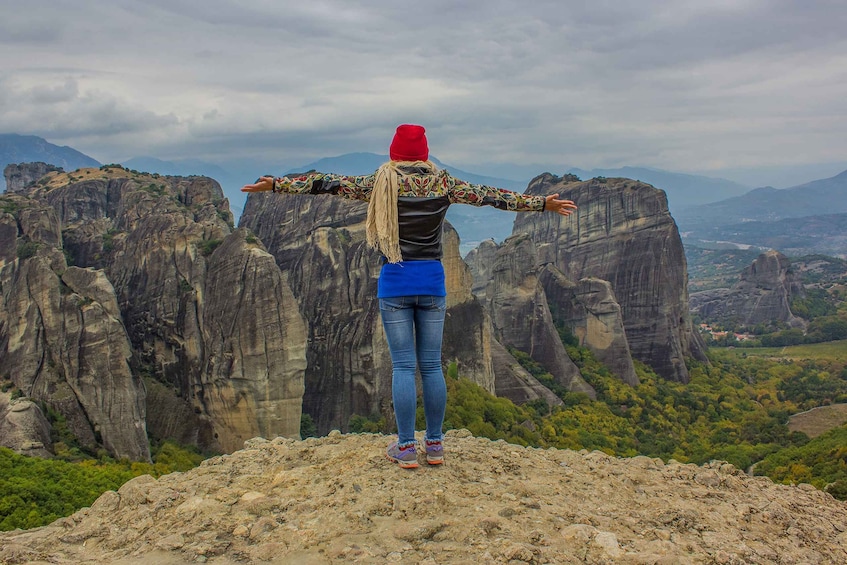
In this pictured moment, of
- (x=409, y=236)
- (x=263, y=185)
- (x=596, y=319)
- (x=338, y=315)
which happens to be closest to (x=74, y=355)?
(x=338, y=315)

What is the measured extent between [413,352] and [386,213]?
1274 millimetres

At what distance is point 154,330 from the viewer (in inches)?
1045

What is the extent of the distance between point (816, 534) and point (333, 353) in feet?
83.7

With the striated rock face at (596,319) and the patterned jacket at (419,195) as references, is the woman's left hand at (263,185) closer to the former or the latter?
the patterned jacket at (419,195)

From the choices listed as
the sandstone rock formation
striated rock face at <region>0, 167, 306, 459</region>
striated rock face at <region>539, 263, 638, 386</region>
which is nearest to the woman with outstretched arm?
striated rock face at <region>0, 167, 306, 459</region>

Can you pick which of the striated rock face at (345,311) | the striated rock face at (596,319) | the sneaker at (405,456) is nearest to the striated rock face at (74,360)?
the striated rock face at (345,311)

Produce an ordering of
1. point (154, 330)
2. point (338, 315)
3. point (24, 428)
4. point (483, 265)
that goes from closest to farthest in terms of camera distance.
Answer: point (24, 428)
point (154, 330)
point (338, 315)
point (483, 265)

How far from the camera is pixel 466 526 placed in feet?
15.0

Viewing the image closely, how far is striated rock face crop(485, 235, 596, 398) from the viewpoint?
132ft

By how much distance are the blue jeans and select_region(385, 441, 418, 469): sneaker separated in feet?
0.19

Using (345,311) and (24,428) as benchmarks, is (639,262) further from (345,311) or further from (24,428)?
(24,428)

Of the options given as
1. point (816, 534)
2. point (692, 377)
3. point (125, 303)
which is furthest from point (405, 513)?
point (692, 377)

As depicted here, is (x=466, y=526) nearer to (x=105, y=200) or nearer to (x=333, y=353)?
(x=333, y=353)

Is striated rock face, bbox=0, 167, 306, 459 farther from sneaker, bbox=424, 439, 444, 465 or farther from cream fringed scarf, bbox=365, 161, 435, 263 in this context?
cream fringed scarf, bbox=365, 161, 435, 263
